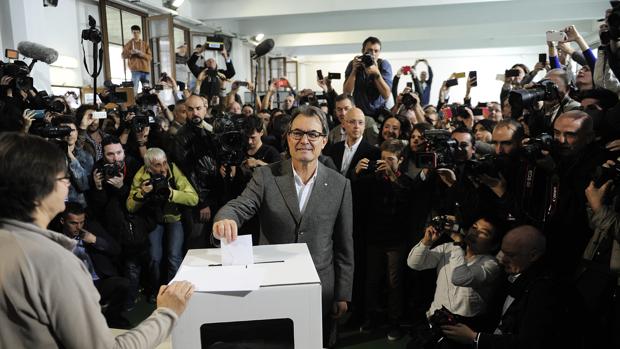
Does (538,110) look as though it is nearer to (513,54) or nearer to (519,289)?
(519,289)

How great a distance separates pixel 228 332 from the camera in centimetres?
115

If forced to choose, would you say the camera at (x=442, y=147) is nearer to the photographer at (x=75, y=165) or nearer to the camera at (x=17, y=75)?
the photographer at (x=75, y=165)

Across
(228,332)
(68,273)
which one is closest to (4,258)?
→ (68,273)

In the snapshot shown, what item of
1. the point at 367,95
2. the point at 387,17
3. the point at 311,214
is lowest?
the point at 311,214

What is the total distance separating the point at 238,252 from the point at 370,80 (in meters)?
3.18

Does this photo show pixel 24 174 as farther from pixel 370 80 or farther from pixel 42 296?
pixel 370 80

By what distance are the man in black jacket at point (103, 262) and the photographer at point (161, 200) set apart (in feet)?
0.87

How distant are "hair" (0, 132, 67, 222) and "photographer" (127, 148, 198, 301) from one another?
2037 mm

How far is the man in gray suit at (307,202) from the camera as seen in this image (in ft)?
5.81

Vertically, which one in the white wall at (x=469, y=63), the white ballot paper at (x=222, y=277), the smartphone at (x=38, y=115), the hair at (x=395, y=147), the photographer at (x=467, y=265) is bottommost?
the photographer at (x=467, y=265)

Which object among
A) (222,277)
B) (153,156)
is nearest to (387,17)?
(153,156)

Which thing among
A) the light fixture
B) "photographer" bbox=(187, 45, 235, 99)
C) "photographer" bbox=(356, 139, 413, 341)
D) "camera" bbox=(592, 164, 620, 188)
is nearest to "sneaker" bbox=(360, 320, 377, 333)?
"photographer" bbox=(356, 139, 413, 341)

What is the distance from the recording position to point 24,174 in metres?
0.93

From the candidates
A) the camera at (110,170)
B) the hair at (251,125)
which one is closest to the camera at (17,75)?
the camera at (110,170)
